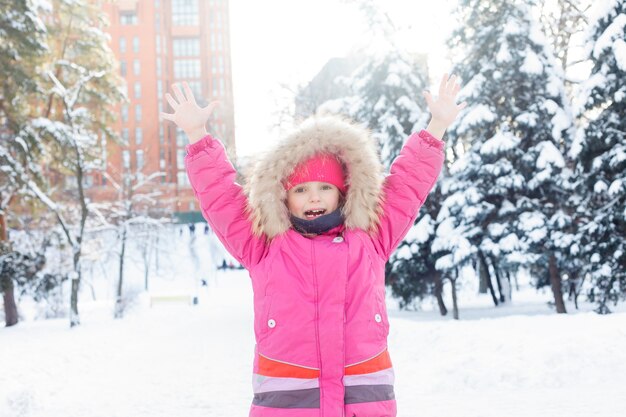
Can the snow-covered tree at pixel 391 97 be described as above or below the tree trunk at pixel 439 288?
above

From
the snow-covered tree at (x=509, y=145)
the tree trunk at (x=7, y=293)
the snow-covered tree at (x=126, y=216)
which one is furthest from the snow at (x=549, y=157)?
the snow-covered tree at (x=126, y=216)

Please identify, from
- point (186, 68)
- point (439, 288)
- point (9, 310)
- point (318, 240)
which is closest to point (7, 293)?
point (9, 310)

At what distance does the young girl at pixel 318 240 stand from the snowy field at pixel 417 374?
13.0 ft

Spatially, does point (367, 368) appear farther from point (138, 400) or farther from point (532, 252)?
point (532, 252)

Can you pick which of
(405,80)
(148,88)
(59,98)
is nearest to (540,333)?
(405,80)

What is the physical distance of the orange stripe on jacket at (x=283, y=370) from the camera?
274 cm

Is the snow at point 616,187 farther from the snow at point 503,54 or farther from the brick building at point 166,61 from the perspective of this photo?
the brick building at point 166,61

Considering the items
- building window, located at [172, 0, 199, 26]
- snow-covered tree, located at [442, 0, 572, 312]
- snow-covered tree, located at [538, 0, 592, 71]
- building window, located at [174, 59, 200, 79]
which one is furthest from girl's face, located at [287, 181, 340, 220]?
building window, located at [172, 0, 199, 26]

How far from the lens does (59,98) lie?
64.0ft

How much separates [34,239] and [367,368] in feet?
79.8

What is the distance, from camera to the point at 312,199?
307 cm

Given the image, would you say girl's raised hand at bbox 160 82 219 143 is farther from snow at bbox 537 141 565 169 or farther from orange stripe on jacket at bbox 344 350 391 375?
snow at bbox 537 141 565 169

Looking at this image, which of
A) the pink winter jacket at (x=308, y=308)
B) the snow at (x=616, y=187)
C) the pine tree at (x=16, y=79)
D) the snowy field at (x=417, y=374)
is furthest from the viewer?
the pine tree at (x=16, y=79)

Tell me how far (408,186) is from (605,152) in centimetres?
1276
